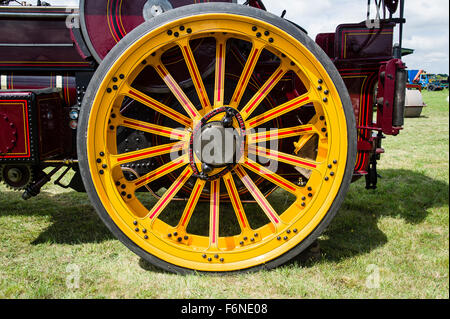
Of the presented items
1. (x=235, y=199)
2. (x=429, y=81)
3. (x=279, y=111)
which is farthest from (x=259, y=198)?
(x=429, y=81)

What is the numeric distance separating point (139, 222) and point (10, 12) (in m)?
1.76

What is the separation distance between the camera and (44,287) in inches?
88.1

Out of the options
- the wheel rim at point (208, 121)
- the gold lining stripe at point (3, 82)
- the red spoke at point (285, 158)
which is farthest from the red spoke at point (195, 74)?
Answer: the gold lining stripe at point (3, 82)

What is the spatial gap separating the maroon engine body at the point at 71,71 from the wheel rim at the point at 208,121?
0.48 metres

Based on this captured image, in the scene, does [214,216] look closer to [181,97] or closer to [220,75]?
[181,97]

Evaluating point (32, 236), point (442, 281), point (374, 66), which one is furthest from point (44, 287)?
point (374, 66)

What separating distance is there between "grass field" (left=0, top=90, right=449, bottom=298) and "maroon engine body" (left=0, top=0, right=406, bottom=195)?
0.50 m

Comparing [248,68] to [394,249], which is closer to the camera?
[248,68]

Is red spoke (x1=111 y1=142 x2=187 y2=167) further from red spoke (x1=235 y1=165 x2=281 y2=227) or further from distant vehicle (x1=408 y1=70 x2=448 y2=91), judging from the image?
distant vehicle (x1=408 y1=70 x2=448 y2=91)

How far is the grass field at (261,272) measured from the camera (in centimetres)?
218

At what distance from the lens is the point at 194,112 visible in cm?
223

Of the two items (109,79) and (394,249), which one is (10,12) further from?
(394,249)

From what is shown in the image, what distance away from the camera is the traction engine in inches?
82.9

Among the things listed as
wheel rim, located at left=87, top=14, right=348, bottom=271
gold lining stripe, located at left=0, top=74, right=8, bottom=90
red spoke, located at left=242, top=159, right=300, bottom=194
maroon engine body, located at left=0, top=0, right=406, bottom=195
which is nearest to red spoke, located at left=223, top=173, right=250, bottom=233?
wheel rim, located at left=87, top=14, right=348, bottom=271
